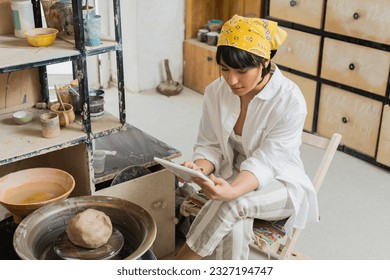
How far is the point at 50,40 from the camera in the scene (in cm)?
194

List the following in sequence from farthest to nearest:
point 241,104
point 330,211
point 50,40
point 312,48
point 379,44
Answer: point 312,48
point 379,44
point 330,211
point 241,104
point 50,40

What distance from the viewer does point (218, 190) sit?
5.98 ft

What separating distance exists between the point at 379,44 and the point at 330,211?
0.98 m

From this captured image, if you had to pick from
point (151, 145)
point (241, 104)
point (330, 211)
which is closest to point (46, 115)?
point (151, 145)

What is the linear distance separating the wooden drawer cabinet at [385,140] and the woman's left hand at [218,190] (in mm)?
1558

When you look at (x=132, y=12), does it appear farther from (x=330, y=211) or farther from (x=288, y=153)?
(x=288, y=153)

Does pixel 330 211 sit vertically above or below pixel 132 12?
below

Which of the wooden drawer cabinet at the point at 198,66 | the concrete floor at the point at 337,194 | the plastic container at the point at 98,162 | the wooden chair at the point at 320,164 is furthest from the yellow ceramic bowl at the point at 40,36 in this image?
the wooden drawer cabinet at the point at 198,66

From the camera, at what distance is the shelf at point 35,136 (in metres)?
1.90

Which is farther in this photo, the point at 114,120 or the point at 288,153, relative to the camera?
the point at 114,120

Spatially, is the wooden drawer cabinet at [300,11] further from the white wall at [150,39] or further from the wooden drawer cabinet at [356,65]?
the white wall at [150,39]

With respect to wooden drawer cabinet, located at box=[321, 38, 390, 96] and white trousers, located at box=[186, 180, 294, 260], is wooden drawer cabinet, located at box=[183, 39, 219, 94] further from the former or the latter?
→ white trousers, located at box=[186, 180, 294, 260]

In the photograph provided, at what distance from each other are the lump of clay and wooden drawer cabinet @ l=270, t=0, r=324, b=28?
2118 millimetres

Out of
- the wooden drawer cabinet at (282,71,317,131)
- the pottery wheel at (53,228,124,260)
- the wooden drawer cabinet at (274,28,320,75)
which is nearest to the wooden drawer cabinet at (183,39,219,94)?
the wooden drawer cabinet at (274,28,320,75)
